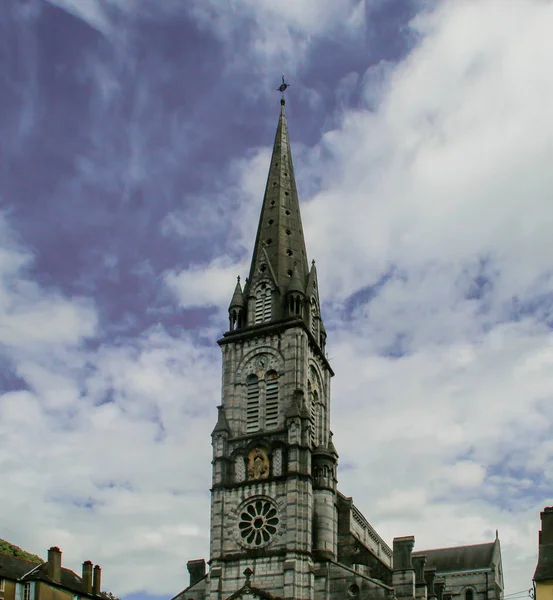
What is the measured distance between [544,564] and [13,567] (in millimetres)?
32396

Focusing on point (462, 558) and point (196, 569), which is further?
point (462, 558)

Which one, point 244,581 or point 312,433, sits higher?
point 312,433

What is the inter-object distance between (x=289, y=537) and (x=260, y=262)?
20.7 meters

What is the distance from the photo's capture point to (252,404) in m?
57.4

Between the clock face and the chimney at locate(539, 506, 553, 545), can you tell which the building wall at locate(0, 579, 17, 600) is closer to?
the clock face

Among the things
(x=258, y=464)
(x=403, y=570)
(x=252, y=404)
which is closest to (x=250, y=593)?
(x=258, y=464)

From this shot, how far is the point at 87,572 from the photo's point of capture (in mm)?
57531

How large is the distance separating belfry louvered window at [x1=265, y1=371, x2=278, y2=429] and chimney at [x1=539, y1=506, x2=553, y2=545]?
62.7 ft

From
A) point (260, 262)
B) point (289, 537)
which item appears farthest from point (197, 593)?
point (260, 262)

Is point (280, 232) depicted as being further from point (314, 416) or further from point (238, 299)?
point (314, 416)

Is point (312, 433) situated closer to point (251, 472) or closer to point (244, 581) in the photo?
point (251, 472)

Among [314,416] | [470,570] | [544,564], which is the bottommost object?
[544,564]

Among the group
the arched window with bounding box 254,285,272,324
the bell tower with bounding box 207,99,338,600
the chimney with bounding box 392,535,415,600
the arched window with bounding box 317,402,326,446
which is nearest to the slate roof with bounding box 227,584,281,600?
the bell tower with bounding box 207,99,338,600

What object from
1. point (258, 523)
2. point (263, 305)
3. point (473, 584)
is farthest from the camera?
point (473, 584)
